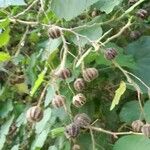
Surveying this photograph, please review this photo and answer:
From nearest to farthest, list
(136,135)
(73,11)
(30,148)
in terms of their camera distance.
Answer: (136,135), (73,11), (30,148)

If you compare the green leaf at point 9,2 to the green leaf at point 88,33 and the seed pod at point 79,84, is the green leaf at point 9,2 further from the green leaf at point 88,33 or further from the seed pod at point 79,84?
the seed pod at point 79,84

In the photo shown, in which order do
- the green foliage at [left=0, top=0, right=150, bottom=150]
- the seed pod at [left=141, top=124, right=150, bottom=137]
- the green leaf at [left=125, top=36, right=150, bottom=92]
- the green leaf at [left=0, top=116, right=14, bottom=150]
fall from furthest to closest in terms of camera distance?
1. the green leaf at [left=0, top=116, right=14, bottom=150]
2. the green leaf at [left=125, top=36, right=150, bottom=92]
3. the green foliage at [left=0, top=0, right=150, bottom=150]
4. the seed pod at [left=141, top=124, right=150, bottom=137]

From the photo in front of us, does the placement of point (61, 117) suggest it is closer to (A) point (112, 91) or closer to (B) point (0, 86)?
(A) point (112, 91)

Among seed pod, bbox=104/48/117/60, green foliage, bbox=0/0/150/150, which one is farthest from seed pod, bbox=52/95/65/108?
seed pod, bbox=104/48/117/60

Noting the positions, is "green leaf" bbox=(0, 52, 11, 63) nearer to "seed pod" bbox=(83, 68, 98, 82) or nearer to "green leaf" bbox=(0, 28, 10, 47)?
"green leaf" bbox=(0, 28, 10, 47)

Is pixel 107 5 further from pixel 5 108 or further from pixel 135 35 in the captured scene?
pixel 5 108

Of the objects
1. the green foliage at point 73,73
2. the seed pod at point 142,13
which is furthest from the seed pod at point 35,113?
the seed pod at point 142,13

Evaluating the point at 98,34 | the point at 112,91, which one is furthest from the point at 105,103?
the point at 98,34
